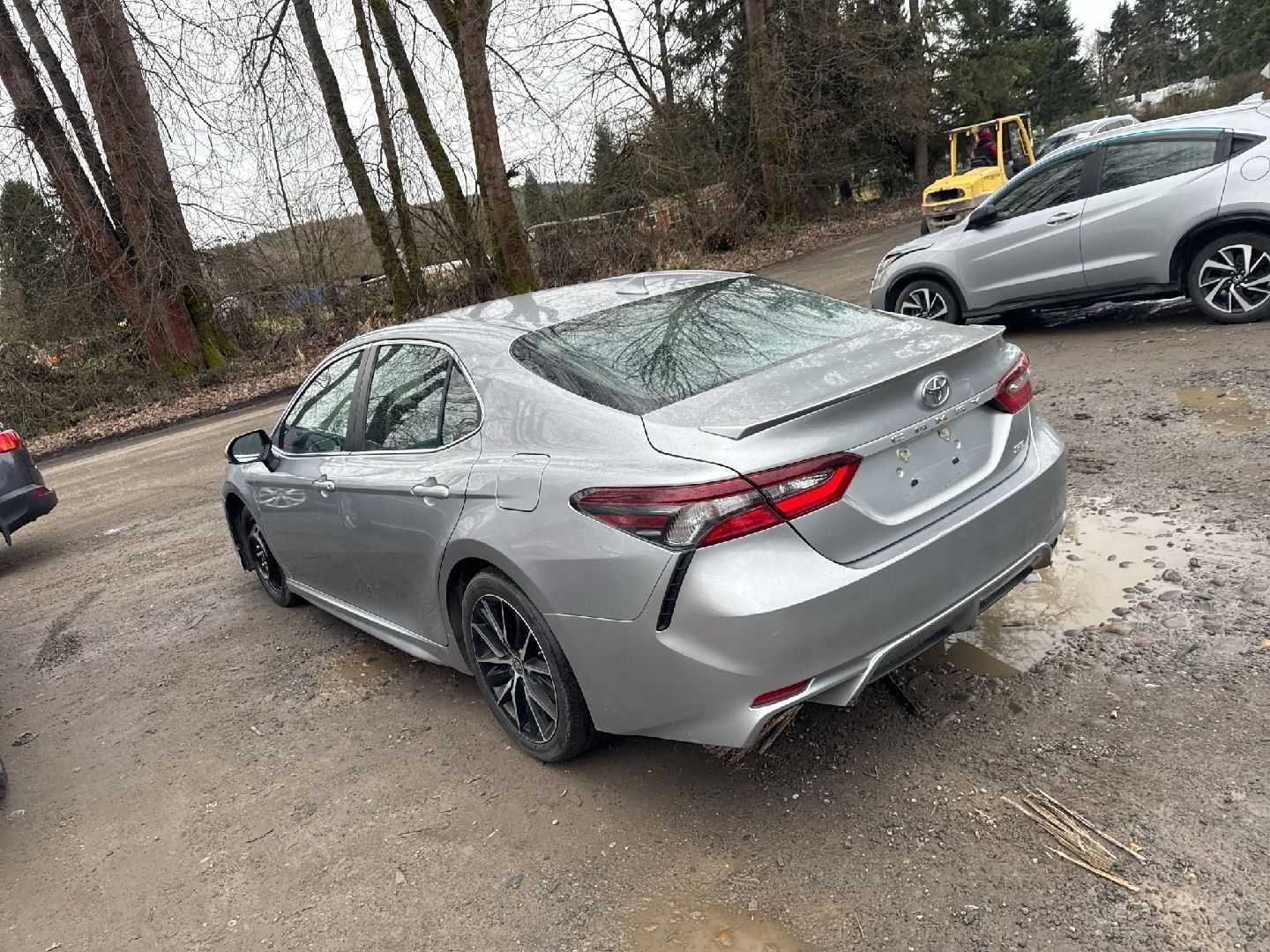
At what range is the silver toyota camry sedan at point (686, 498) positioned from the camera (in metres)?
2.67

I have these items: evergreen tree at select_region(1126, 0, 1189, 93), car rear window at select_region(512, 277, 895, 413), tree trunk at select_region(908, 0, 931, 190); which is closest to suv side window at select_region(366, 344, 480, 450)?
car rear window at select_region(512, 277, 895, 413)

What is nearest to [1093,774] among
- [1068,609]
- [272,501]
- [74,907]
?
[1068,609]

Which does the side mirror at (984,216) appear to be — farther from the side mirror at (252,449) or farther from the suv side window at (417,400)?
the side mirror at (252,449)

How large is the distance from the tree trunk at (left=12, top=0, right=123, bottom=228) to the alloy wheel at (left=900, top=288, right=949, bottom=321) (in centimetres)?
1393

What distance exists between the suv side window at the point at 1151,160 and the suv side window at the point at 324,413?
6.52 meters

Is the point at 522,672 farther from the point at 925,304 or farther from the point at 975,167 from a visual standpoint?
the point at 975,167

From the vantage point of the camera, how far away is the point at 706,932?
260 centimetres

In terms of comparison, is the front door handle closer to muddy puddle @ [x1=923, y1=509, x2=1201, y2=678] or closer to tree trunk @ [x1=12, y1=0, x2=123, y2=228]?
muddy puddle @ [x1=923, y1=509, x2=1201, y2=678]

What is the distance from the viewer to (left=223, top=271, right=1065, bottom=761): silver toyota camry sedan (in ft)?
8.76

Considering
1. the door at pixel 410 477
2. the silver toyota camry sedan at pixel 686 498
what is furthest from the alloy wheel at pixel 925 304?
the door at pixel 410 477

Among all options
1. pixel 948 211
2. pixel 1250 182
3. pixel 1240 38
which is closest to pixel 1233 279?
pixel 1250 182

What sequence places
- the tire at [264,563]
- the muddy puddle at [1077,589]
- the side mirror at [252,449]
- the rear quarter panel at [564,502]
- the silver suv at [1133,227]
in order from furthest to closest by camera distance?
the silver suv at [1133,227], the tire at [264,563], the side mirror at [252,449], the muddy puddle at [1077,589], the rear quarter panel at [564,502]

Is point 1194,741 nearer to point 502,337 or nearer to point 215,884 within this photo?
point 502,337

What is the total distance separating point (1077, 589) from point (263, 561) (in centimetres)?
439
